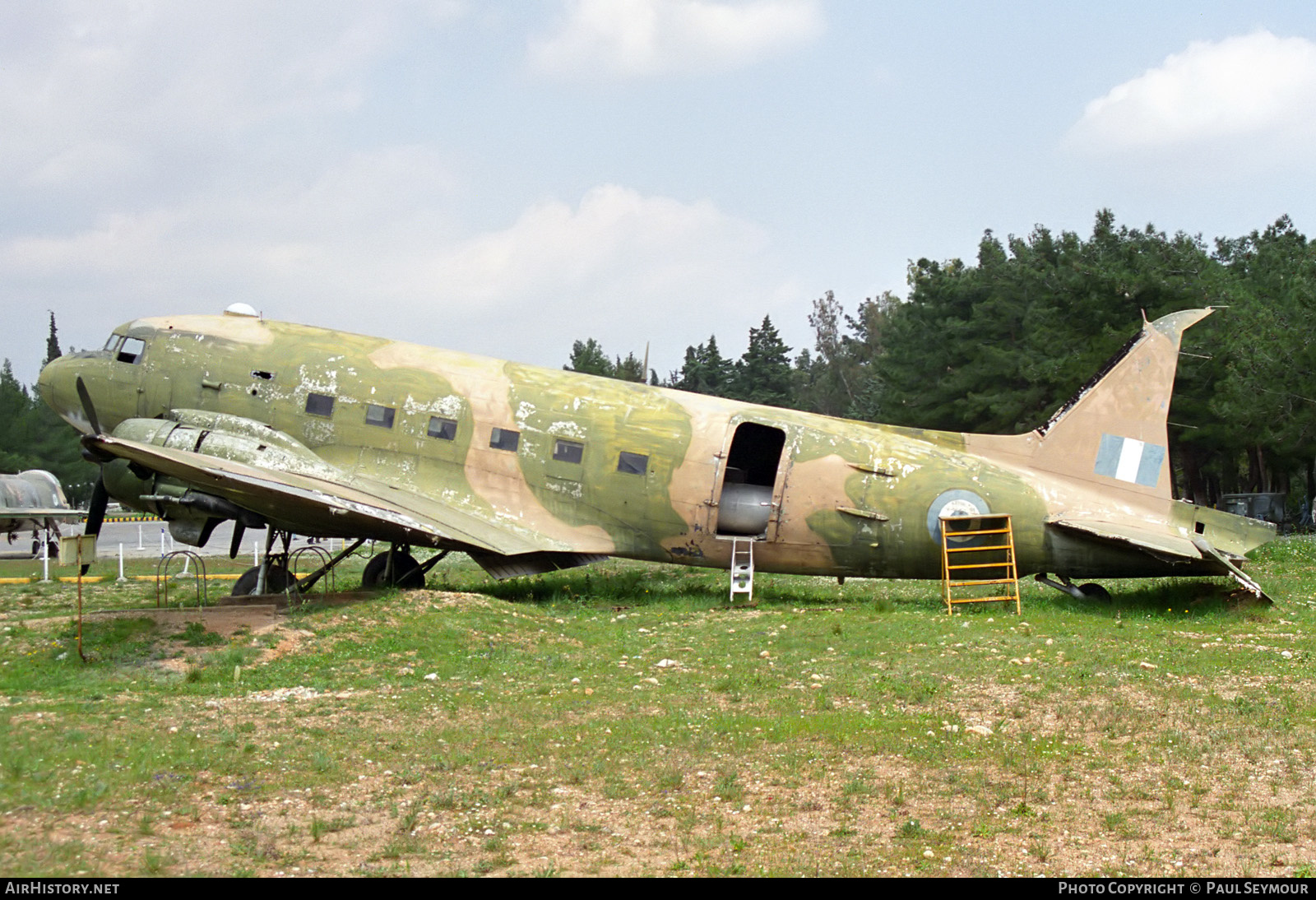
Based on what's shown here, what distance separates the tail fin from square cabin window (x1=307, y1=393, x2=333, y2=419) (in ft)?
41.5

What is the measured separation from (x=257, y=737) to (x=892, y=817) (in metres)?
5.96

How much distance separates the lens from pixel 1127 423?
59.8 ft

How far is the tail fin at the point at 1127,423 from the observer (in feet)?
59.4

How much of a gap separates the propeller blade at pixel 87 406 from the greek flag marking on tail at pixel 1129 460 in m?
18.2

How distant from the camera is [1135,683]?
11.7 meters

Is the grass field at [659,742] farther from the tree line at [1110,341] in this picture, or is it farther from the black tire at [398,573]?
the tree line at [1110,341]

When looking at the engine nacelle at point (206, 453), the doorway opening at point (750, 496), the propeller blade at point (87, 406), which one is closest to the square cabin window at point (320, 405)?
the engine nacelle at point (206, 453)

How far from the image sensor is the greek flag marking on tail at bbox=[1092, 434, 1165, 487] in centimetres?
1806

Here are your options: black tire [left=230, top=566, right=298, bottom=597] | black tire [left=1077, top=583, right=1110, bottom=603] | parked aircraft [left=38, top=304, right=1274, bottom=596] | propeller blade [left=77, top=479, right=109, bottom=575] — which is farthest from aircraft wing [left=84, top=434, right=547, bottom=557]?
black tire [left=1077, top=583, right=1110, bottom=603]

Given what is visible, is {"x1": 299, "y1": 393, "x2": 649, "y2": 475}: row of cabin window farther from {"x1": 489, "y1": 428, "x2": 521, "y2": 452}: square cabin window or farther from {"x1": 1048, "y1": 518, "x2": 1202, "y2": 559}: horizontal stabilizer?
{"x1": 1048, "y1": 518, "x2": 1202, "y2": 559}: horizontal stabilizer

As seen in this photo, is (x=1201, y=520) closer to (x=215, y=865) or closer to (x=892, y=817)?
(x=892, y=817)

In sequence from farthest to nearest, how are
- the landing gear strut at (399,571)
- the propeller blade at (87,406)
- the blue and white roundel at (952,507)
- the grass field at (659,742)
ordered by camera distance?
Result: 1. the landing gear strut at (399,571)
2. the propeller blade at (87,406)
3. the blue and white roundel at (952,507)
4. the grass field at (659,742)

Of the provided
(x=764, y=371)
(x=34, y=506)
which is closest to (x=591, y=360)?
(x=764, y=371)

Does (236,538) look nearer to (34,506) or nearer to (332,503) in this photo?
(332,503)
